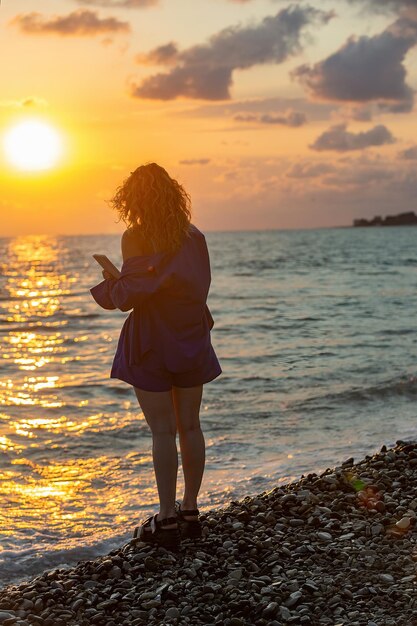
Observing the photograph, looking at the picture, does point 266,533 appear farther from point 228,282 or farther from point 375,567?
point 228,282

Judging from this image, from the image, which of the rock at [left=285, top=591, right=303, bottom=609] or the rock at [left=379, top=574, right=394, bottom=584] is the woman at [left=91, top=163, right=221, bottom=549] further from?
the rock at [left=379, top=574, right=394, bottom=584]

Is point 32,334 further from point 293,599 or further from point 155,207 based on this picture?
point 293,599

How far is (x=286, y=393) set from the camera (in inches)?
A: 453

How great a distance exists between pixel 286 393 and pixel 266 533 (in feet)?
20.6

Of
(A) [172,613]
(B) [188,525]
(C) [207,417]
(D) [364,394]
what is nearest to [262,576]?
→ (A) [172,613]

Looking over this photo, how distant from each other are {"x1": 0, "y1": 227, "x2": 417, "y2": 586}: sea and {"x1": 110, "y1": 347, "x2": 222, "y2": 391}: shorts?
5.01ft

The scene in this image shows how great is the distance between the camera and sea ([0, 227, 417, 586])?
6.69 meters

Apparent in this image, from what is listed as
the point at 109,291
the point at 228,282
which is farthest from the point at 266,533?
the point at 228,282

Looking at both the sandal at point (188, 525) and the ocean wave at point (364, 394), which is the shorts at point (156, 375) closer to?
the sandal at point (188, 525)

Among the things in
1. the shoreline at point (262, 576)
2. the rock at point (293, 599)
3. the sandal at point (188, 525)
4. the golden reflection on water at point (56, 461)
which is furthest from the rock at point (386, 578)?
the golden reflection on water at point (56, 461)

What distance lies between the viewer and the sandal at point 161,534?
16.9 feet

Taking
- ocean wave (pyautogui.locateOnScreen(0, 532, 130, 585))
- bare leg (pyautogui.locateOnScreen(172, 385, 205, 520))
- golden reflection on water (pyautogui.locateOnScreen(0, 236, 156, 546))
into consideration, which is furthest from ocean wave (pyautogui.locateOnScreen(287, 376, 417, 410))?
bare leg (pyautogui.locateOnScreen(172, 385, 205, 520))

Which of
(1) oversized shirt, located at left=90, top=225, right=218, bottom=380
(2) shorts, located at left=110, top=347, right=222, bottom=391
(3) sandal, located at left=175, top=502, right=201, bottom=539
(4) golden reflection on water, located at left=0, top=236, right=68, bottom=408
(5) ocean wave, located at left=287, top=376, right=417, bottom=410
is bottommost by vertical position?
(5) ocean wave, located at left=287, top=376, right=417, bottom=410

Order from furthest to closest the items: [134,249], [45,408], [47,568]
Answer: [45,408]
[47,568]
[134,249]
